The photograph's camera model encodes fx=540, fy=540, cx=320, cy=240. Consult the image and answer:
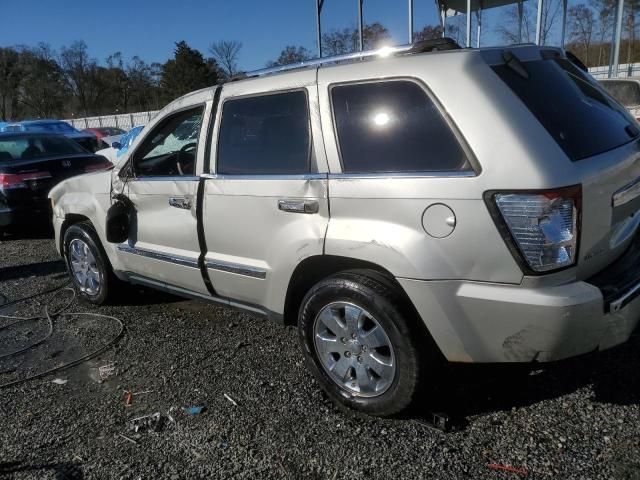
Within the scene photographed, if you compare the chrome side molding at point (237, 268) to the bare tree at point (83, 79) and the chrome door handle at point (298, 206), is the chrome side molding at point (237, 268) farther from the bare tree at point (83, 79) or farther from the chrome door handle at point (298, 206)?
the bare tree at point (83, 79)

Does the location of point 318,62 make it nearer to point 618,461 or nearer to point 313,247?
point 313,247

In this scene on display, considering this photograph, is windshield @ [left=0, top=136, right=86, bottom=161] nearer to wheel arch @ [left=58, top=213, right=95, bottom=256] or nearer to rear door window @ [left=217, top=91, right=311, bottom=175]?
wheel arch @ [left=58, top=213, right=95, bottom=256]

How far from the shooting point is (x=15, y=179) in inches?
295

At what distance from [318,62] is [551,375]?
7.53 ft

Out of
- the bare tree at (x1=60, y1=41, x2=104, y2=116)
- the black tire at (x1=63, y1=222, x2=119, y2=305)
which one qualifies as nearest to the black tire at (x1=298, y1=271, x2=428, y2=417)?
the black tire at (x1=63, y1=222, x2=119, y2=305)

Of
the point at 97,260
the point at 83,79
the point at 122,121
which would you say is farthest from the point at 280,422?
the point at 83,79

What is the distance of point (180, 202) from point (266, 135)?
2.74 ft

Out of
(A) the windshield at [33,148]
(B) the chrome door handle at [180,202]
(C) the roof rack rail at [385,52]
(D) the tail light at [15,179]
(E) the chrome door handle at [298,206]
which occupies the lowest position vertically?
(D) the tail light at [15,179]

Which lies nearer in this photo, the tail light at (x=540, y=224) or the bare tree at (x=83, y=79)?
the tail light at (x=540, y=224)

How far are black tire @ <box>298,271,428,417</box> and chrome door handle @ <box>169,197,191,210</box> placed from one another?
1.17 m

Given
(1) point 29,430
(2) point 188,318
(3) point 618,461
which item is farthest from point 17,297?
(3) point 618,461

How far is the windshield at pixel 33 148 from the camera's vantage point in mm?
8305

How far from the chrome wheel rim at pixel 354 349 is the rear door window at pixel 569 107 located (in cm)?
125

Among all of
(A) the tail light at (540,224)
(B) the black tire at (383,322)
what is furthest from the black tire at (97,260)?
(A) the tail light at (540,224)
